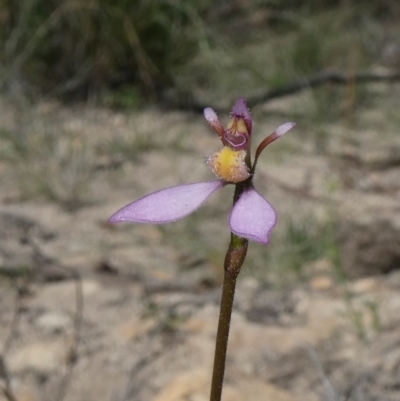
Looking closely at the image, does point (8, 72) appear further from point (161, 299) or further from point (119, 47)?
point (161, 299)

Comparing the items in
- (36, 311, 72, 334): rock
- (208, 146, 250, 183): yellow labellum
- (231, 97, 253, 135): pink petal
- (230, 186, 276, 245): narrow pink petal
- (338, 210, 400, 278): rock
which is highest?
(231, 97, 253, 135): pink petal

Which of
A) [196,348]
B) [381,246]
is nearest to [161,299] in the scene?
[196,348]

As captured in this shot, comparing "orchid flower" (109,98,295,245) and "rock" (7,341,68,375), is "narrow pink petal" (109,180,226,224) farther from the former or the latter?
"rock" (7,341,68,375)

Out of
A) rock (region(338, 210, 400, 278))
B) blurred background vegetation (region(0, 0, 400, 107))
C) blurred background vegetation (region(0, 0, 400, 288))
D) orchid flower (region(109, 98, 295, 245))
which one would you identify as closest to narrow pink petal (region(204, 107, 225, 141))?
orchid flower (region(109, 98, 295, 245))

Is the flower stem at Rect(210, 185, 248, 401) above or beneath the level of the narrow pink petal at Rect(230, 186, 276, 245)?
beneath

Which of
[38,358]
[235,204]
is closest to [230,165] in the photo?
[235,204]

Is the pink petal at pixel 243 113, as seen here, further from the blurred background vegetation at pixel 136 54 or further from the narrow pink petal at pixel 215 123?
the blurred background vegetation at pixel 136 54

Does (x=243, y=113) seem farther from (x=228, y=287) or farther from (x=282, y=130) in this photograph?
(x=228, y=287)

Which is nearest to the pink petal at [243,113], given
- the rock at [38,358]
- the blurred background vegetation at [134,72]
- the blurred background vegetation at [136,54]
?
the rock at [38,358]
